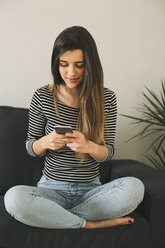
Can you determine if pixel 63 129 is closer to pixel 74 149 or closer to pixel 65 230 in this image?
pixel 74 149

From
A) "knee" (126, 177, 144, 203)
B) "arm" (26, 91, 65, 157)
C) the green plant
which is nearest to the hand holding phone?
"arm" (26, 91, 65, 157)

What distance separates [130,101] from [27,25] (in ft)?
2.96

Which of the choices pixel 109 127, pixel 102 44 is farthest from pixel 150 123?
pixel 109 127

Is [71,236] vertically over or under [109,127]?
under

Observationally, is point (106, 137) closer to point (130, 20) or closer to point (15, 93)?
point (15, 93)

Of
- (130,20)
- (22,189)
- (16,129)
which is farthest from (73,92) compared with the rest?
(130,20)

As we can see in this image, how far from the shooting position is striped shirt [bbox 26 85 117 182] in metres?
1.68

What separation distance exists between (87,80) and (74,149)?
0.33 m

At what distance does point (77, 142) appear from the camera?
154cm

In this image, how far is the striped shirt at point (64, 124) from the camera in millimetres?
1685

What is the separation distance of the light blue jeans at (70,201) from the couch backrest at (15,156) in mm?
233

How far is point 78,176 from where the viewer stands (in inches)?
66.0

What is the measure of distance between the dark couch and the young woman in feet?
0.14

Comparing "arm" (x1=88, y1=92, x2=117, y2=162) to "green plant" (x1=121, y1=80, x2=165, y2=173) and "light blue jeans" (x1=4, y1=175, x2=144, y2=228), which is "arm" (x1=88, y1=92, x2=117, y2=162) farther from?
"green plant" (x1=121, y1=80, x2=165, y2=173)
